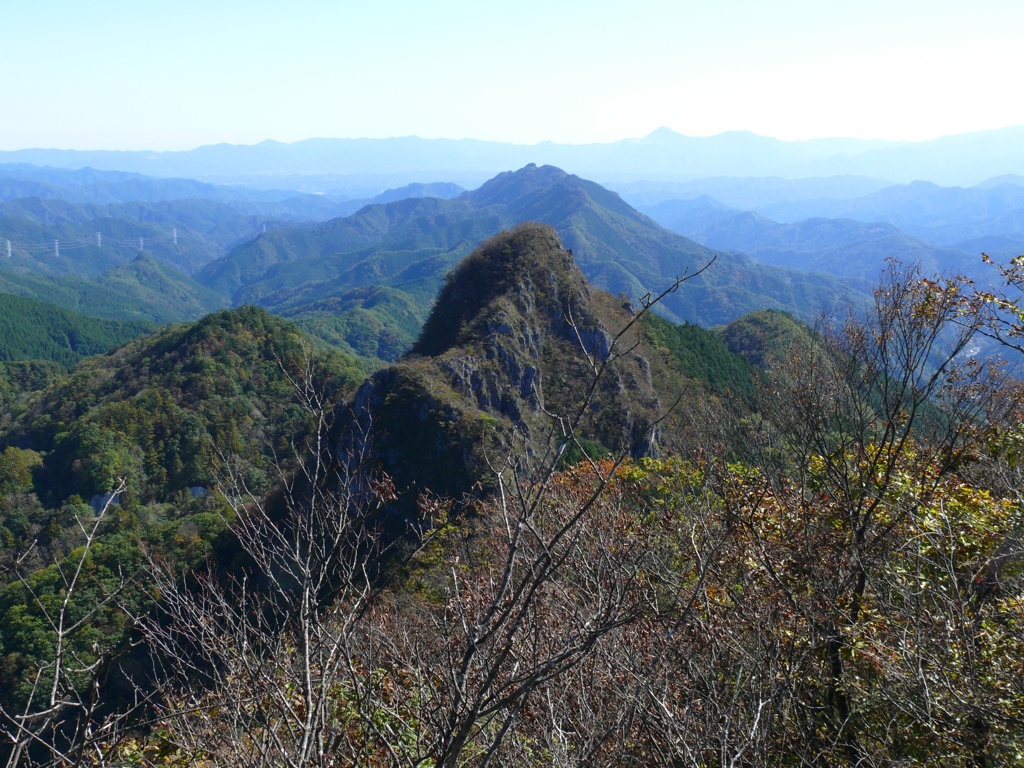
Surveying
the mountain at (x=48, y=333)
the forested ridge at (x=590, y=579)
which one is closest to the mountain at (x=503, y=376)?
the forested ridge at (x=590, y=579)

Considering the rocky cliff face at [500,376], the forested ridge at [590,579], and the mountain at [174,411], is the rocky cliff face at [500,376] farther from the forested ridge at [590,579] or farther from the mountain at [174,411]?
the mountain at [174,411]

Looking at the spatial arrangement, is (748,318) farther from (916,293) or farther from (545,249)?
(916,293)

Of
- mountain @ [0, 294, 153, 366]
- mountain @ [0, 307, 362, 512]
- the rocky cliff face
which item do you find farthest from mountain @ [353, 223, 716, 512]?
mountain @ [0, 294, 153, 366]

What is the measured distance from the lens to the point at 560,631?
6.73 meters

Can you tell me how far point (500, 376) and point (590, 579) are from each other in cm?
2992

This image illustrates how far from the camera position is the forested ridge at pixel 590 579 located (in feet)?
14.4

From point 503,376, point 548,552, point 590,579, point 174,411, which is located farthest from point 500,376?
point 174,411

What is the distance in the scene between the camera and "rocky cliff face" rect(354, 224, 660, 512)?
103ft

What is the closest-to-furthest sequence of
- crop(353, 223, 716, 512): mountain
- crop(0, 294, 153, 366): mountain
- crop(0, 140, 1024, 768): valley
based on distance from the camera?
crop(0, 140, 1024, 768): valley → crop(353, 223, 716, 512): mountain → crop(0, 294, 153, 366): mountain

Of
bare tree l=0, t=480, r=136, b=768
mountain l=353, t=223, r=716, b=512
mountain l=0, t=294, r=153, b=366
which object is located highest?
bare tree l=0, t=480, r=136, b=768

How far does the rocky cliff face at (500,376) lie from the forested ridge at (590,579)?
0.22 meters

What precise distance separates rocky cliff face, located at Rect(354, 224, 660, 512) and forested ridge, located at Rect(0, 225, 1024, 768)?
22cm

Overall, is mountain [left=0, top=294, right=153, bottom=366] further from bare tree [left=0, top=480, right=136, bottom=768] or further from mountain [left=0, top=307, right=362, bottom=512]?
bare tree [left=0, top=480, right=136, bottom=768]

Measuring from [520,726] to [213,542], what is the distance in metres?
32.6
